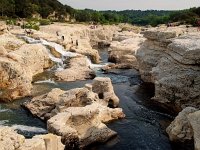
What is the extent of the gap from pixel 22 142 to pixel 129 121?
434 inches

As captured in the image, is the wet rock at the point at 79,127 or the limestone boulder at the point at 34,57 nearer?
the wet rock at the point at 79,127

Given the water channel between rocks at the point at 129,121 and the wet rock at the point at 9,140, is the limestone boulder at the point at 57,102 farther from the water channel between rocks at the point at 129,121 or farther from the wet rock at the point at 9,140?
the wet rock at the point at 9,140

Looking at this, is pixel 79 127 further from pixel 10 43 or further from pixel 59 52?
pixel 59 52

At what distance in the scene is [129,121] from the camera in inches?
1009

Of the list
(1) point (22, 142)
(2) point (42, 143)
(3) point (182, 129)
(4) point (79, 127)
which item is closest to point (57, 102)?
(4) point (79, 127)

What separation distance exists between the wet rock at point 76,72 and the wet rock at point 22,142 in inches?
804

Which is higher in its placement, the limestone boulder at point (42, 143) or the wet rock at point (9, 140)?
the wet rock at point (9, 140)

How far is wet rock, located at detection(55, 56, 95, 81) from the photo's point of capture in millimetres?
37500

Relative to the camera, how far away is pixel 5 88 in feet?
98.1

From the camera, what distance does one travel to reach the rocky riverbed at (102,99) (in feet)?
69.8

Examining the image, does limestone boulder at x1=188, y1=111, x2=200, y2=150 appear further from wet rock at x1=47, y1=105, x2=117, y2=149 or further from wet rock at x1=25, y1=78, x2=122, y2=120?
wet rock at x1=25, y1=78, x2=122, y2=120

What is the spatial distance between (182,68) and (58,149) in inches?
577

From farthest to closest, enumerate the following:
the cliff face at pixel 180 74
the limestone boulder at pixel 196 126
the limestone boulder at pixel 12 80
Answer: the limestone boulder at pixel 12 80, the cliff face at pixel 180 74, the limestone boulder at pixel 196 126

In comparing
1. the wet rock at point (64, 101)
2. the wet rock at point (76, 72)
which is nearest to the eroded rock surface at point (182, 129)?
the wet rock at point (64, 101)
